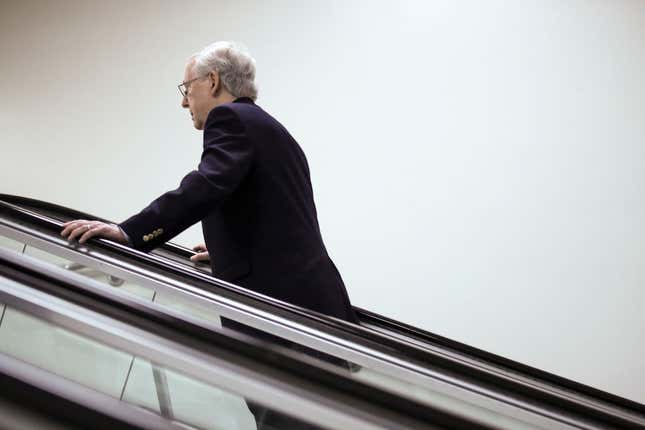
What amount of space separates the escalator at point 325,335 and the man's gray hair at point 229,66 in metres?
0.87

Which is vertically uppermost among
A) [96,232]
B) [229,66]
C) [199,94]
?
[229,66]

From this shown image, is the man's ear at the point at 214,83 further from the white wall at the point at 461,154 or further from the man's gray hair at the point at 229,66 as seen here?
the white wall at the point at 461,154

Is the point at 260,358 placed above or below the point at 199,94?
below

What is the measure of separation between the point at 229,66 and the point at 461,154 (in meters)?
2.47

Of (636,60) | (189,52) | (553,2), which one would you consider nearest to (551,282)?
(636,60)

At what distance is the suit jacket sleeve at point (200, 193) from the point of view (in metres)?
1.44

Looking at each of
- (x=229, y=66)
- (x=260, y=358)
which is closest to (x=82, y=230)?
(x=260, y=358)

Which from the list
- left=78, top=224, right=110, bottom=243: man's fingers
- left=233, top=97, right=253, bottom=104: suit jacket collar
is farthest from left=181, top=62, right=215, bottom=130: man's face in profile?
left=78, top=224, right=110, bottom=243: man's fingers

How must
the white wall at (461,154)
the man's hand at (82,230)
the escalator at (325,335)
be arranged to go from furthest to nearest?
the white wall at (461,154) < the man's hand at (82,230) < the escalator at (325,335)

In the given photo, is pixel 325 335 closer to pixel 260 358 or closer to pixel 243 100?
pixel 260 358

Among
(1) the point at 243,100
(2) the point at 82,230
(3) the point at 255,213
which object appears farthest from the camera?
(1) the point at 243,100

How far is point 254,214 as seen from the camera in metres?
1.61

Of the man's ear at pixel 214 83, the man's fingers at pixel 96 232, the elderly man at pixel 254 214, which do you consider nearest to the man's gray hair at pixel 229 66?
the man's ear at pixel 214 83

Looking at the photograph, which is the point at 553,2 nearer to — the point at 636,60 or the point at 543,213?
the point at 636,60
